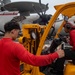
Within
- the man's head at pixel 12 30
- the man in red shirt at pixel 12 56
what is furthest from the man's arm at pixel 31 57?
the man's head at pixel 12 30

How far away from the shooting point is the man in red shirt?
4848 mm

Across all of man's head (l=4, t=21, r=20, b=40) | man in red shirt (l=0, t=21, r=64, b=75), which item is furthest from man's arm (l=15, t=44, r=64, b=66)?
man's head (l=4, t=21, r=20, b=40)

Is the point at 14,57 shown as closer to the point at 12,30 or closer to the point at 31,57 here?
the point at 31,57

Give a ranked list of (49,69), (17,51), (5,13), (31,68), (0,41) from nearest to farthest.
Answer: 1. (17,51)
2. (0,41)
3. (31,68)
4. (49,69)
5. (5,13)

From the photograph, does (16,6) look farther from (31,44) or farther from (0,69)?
(0,69)

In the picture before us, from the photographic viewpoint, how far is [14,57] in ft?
16.2

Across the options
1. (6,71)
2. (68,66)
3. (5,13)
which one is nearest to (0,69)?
(6,71)

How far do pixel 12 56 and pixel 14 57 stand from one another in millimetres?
34

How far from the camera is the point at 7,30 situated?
16.5 ft

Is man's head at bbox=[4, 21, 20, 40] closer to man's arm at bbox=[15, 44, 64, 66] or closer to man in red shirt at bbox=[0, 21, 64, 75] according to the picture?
man in red shirt at bbox=[0, 21, 64, 75]

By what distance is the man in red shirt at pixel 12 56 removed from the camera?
4.85 m

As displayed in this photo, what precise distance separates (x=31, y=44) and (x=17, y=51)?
81.3 inches

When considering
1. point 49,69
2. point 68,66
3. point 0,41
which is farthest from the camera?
point 49,69

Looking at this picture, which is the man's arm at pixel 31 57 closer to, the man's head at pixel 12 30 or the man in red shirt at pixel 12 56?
the man in red shirt at pixel 12 56
